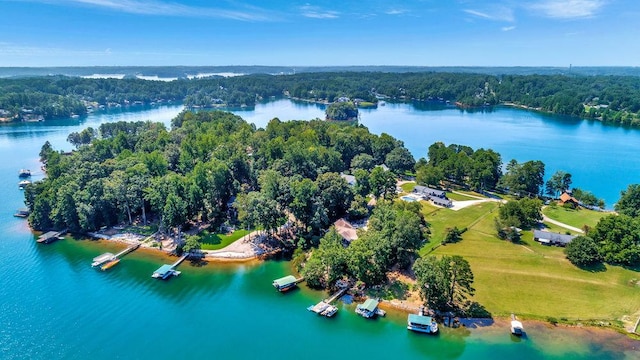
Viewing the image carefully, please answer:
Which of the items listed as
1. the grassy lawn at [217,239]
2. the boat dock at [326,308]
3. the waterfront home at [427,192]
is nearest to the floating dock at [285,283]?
the boat dock at [326,308]

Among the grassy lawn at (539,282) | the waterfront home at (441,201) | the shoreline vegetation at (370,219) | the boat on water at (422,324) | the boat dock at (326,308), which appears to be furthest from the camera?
the waterfront home at (441,201)

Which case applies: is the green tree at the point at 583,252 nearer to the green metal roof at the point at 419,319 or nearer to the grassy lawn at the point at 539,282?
the grassy lawn at the point at 539,282

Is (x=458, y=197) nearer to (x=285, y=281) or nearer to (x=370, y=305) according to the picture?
(x=370, y=305)

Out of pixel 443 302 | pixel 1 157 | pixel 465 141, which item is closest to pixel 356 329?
pixel 443 302

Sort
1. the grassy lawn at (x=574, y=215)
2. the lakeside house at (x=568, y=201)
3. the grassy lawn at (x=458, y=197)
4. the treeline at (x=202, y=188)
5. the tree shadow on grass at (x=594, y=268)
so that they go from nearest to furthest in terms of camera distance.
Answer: the tree shadow on grass at (x=594, y=268) → the treeline at (x=202, y=188) → the grassy lawn at (x=574, y=215) → the lakeside house at (x=568, y=201) → the grassy lawn at (x=458, y=197)

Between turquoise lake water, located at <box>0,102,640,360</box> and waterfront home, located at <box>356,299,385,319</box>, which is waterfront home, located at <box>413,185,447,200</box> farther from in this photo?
waterfront home, located at <box>356,299,385,319</box>

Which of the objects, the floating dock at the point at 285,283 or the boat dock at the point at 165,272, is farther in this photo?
the boat dock at the point at 165,272

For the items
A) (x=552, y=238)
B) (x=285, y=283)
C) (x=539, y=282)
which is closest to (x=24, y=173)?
(x=285, y=283)

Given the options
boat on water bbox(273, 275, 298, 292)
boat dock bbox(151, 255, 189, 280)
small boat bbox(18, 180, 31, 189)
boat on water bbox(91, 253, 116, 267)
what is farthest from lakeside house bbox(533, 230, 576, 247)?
small boat bbox(18, 180, 31, 189)
